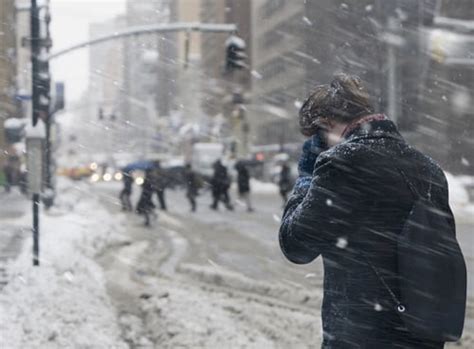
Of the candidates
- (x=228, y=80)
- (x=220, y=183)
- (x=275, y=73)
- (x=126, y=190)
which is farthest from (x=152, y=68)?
(x=126, y=190)

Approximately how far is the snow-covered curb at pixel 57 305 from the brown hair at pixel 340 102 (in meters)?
4.40

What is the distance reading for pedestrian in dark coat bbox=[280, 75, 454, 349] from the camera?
2.25 m

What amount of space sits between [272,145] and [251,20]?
1798cm

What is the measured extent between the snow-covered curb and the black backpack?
14.9 ft

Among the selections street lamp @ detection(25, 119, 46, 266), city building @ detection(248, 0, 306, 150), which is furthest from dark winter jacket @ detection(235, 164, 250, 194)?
city building @ detection(248, 0, 306, 150)

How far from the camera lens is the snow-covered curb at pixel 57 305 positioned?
6.34 meters

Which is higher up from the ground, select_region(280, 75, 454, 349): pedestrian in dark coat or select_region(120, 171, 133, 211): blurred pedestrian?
select_region(280, 75, 454, 349): pedestrian in dark coat

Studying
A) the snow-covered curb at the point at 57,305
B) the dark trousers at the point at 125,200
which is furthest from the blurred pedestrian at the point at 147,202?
the snow-covered curb at the point at 57,305

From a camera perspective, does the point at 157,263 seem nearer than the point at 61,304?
No

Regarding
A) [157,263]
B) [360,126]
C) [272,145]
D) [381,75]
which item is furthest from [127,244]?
[272,145]

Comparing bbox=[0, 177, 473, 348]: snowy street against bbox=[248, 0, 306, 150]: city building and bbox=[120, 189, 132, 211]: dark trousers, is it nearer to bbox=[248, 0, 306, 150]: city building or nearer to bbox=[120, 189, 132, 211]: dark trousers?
bbox=[120, 189, 132, 211]: dark trousers

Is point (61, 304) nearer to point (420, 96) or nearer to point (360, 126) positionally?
point (360, 126)

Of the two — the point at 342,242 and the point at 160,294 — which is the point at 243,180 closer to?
the point at 160,294

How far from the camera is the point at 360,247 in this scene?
7.50ft
